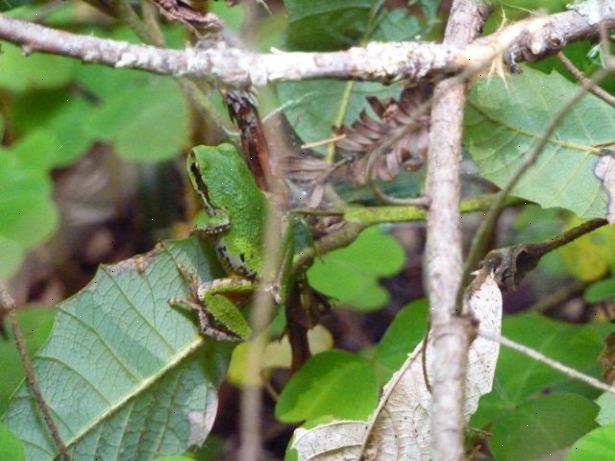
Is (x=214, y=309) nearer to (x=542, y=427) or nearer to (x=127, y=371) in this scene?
(x=127, y=371)

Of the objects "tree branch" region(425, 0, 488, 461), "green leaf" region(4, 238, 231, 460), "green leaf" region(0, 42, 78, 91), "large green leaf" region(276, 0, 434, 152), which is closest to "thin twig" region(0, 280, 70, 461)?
"green leaf" region(4, 238, 231, 460)

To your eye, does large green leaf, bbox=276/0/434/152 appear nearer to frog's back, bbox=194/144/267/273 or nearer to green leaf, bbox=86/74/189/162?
frog's back, bbox=194/144/267/273

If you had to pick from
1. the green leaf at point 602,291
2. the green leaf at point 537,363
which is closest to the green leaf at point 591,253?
the green leaf at point 602,291

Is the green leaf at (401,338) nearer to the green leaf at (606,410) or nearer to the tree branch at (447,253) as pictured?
the green leaf at (606,410)

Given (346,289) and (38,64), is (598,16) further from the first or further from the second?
(38,64)

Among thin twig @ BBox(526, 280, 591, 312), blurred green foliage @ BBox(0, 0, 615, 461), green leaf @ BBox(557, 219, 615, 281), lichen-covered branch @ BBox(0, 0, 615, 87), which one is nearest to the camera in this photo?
lichen-covered branch @ BBox(0, 0, 615, 87)

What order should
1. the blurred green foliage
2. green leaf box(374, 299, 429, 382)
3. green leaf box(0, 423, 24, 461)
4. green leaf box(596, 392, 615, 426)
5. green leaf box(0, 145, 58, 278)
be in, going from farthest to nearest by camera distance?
green leaf box(0, 145, 58, 278) → green leaf box(374, 299, 429, 382) → the blurred green foliage → green leaf box(596, 392, 615, 426) → green leaf box(0, 423, 24, 461)

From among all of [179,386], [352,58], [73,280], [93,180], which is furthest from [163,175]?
[352,58]
